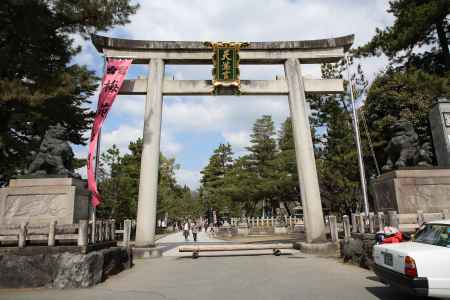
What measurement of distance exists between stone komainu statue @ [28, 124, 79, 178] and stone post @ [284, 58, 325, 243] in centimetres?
935

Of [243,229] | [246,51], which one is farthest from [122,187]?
[246,51]

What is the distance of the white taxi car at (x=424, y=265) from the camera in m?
4.05

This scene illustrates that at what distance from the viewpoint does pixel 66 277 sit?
22.6 feet

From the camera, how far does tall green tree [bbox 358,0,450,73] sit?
55.2 ft

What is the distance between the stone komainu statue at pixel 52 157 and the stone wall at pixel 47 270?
3078mm

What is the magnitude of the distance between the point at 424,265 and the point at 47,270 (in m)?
7.53

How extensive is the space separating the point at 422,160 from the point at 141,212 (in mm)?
10594

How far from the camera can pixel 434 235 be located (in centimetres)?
496

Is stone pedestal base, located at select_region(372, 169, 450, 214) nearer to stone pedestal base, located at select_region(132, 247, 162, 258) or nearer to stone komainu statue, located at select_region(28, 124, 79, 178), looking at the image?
stone pedestal base, located at select_region(132, 247, 162, 258)

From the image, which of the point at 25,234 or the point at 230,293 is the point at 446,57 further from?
the point at 25,234

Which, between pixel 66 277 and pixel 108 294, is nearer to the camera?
pixel 108 294

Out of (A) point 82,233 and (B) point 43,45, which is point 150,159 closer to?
(A) point 82,233

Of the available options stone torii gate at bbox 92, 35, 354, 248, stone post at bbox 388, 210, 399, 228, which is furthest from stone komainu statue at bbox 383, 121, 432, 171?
stone torii gate at bbox 92, 35, 354, 248

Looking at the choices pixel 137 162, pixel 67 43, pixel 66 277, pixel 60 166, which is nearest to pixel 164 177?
pixel 137 162
